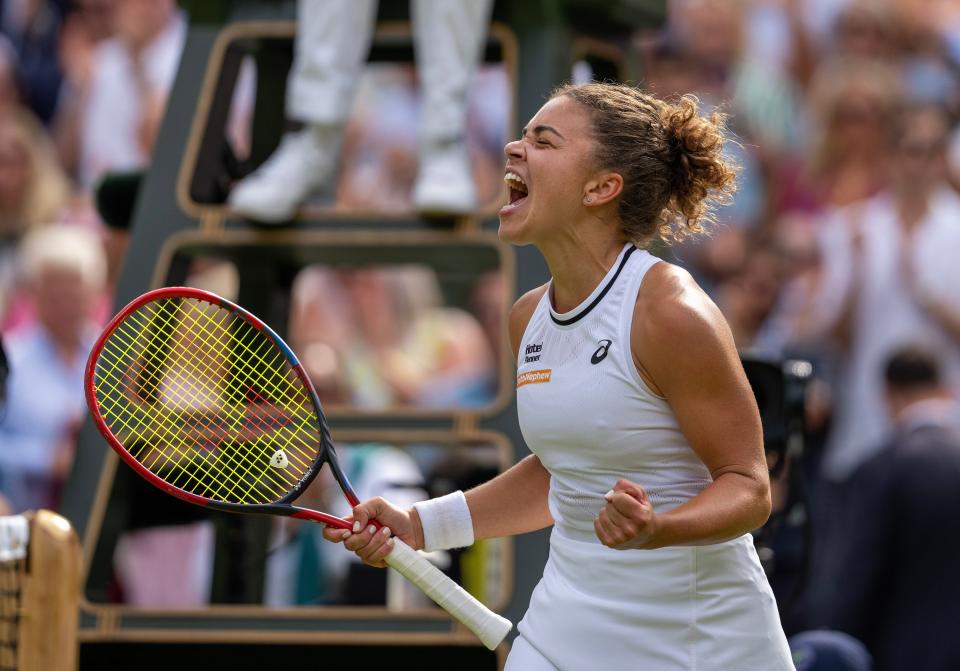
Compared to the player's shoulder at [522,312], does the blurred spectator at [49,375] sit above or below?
below

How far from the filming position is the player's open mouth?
11.6 feet

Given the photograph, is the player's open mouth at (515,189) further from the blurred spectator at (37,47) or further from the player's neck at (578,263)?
the blurred spectator at (37,47)

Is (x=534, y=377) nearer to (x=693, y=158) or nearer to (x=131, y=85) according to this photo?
(x=693, y=158)

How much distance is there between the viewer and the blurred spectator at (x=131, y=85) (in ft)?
30.9

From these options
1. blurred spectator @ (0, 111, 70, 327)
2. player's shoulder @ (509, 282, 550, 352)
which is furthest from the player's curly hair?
blurred spectator @ (0, 111, 70, 327)

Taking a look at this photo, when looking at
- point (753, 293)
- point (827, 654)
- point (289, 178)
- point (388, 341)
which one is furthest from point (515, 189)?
point (388, 341)

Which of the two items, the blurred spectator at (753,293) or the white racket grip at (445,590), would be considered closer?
the white racket grip at (445,590)

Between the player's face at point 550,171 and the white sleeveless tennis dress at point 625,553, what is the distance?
179mm

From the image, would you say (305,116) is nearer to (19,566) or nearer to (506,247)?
(506,247)

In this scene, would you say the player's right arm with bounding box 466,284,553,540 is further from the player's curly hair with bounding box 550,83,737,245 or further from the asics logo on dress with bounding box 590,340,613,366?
the asics logo on dress with bounding box 590,340,613,366

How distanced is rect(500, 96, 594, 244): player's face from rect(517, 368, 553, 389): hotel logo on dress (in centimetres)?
27

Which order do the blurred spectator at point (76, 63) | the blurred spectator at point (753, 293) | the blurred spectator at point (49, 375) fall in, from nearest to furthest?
the blurred spectator at point (49, 375) < the blurred spectator at point (753, 293) < the blurred spectator at point (76, 63)

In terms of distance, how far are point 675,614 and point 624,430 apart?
0.35m

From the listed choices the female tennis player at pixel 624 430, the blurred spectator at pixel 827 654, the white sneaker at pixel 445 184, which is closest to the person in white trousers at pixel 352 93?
the white sneaker at pixel 445 184
